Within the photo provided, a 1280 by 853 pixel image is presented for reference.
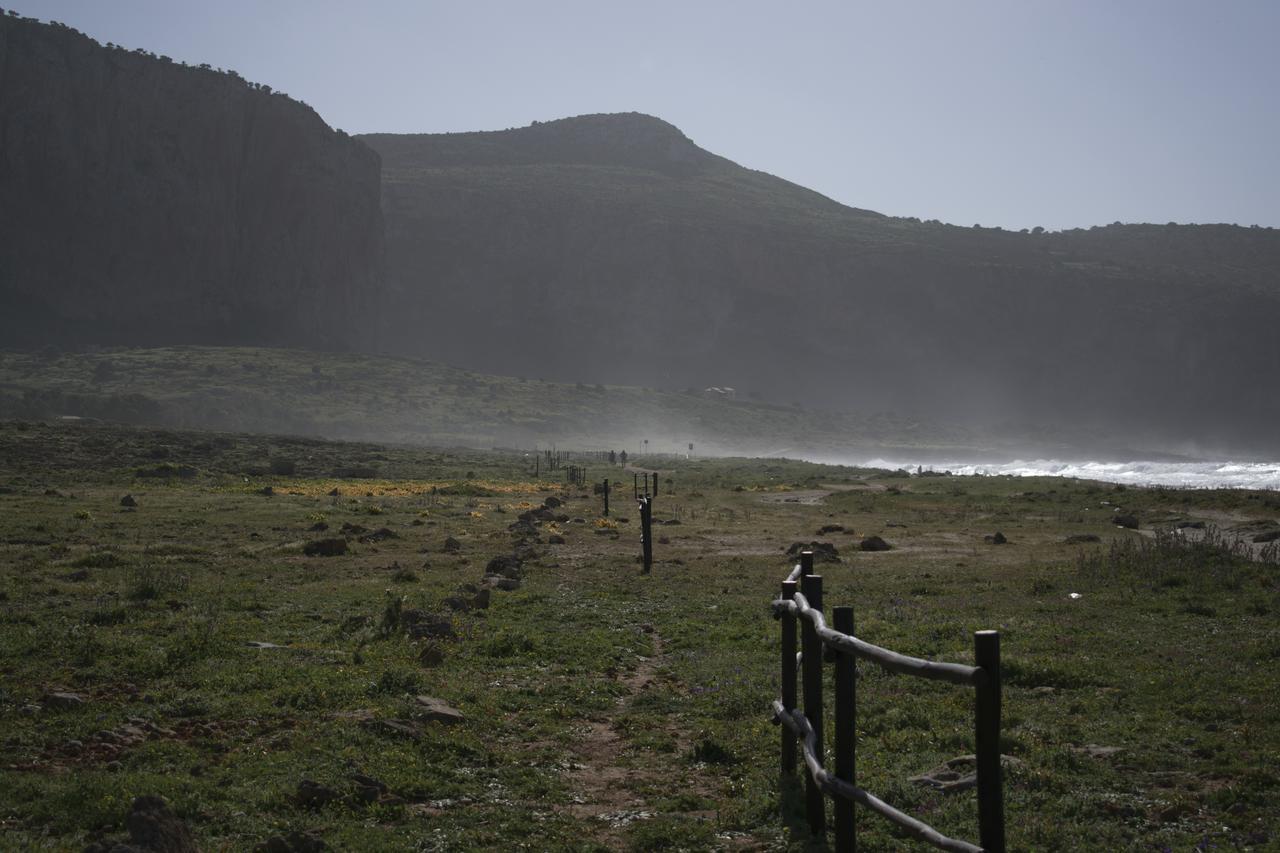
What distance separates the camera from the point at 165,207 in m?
128

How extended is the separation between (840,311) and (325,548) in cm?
14866

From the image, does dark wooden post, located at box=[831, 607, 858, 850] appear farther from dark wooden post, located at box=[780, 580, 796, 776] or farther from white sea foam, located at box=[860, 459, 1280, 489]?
white sea foam, located at box=[860, 459, 1280, 489]

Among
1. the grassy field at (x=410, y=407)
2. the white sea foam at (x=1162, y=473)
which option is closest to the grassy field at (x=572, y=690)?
the white sea foam at (x=1162, y=473)

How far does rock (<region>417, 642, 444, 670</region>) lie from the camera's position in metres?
12.2

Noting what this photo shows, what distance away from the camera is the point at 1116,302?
521 ft

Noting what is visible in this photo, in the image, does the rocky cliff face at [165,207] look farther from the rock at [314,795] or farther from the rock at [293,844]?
the rock at [293,844]

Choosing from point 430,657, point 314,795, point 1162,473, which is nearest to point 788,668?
point 314,795

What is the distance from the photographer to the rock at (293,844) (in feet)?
20.8

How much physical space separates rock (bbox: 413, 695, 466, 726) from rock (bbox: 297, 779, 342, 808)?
6.90 ft

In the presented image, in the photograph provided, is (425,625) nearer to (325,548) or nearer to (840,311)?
(325,548)

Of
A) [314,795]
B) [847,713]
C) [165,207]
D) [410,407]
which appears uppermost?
[165,207]

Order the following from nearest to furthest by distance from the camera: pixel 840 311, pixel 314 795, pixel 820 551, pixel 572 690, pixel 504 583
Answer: pixel 314 795 < pixel 572 690 < pixel 504 583 < pixel 820 551 < pixel 840 311

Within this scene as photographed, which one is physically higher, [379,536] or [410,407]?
[410,407]

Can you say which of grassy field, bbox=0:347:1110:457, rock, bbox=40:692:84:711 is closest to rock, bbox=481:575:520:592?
rock, bbox=40:692:84:711
